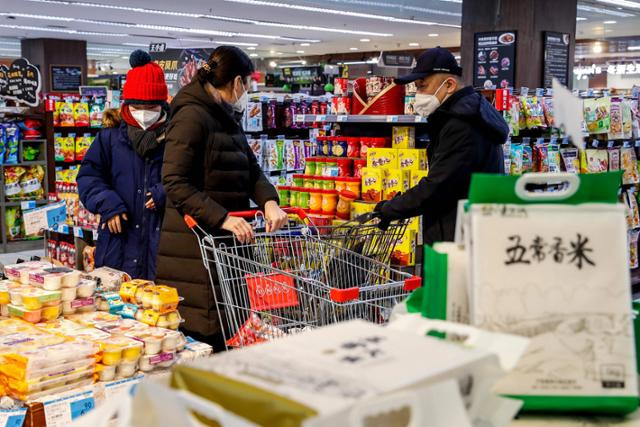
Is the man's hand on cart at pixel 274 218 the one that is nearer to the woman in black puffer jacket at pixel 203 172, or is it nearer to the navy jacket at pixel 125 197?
the woman in black puffer jacket at pixel 203 172

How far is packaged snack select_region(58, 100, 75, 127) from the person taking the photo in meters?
9.20

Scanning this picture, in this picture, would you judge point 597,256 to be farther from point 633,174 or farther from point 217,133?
point 633,174

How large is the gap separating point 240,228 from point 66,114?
6882 mm

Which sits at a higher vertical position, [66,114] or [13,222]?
[66,114]

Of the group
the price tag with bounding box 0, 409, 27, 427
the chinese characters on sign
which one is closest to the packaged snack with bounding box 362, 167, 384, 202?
the price tag with bounding box 0, 409, 27, 427

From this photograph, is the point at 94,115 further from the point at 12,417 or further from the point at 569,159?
the point at 12,417

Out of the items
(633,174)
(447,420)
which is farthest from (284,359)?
(633,174)

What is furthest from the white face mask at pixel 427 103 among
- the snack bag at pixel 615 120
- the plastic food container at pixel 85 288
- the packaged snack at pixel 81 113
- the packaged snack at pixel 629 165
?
the packaged snack at pixel 81 113

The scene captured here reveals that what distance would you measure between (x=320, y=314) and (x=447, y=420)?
70.6 inches

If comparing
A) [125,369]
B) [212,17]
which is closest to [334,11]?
[212,17]

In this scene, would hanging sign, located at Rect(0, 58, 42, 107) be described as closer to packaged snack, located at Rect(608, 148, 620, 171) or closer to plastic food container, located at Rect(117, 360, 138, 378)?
packaged snack, located at Rect(608, 148, 620, 171)

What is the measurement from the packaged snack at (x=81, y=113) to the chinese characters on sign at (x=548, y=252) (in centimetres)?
871

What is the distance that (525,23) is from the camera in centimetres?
899

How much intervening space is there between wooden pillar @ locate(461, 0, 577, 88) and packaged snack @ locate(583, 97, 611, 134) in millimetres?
2114
